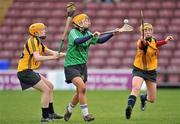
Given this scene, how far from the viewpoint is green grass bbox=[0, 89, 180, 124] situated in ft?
45.2

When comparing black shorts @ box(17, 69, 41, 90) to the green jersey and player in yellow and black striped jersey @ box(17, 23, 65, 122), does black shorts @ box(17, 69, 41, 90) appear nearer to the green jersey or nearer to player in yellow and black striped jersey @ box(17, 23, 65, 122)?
player in yellow and black striped jersey @ box(17, 23, 65, 122)

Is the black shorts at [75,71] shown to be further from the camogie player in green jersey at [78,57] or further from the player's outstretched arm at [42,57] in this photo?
the player's outstretched arm at [42,57]

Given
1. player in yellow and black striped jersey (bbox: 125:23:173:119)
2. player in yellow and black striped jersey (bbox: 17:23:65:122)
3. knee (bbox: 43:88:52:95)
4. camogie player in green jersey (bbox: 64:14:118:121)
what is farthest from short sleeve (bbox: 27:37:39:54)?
player in yellow and black striped jersey (bbox: 125:23:173:119)

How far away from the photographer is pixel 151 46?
14.3 m

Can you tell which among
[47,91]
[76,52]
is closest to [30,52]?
[47,91]

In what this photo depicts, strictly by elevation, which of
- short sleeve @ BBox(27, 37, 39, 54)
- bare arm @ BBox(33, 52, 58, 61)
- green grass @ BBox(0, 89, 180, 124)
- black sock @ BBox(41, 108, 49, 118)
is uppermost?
short sleeve @ BBox(27, 37, 39, 54)

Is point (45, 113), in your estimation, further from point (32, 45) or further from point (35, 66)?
point (32, 45)

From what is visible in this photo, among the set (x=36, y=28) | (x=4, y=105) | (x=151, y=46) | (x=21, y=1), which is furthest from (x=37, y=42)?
(x=21, y=1)

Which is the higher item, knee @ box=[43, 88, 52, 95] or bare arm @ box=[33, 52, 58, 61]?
bare arm @ box=[33, 52, 58, 61]

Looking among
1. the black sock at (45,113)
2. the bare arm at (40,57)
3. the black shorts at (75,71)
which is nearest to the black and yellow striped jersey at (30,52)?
the bare arm at (40,57)

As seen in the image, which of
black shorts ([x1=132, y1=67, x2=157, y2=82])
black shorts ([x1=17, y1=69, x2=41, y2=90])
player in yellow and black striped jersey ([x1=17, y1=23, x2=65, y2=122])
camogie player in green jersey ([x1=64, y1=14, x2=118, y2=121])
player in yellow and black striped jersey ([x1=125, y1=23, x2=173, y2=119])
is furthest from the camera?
black shorts ([x1=132, y1=67, x2=157, y2=82])

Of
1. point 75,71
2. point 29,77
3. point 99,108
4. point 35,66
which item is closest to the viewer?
point 75,71

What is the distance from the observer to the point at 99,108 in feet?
57.7

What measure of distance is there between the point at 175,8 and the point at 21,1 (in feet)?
23.5
